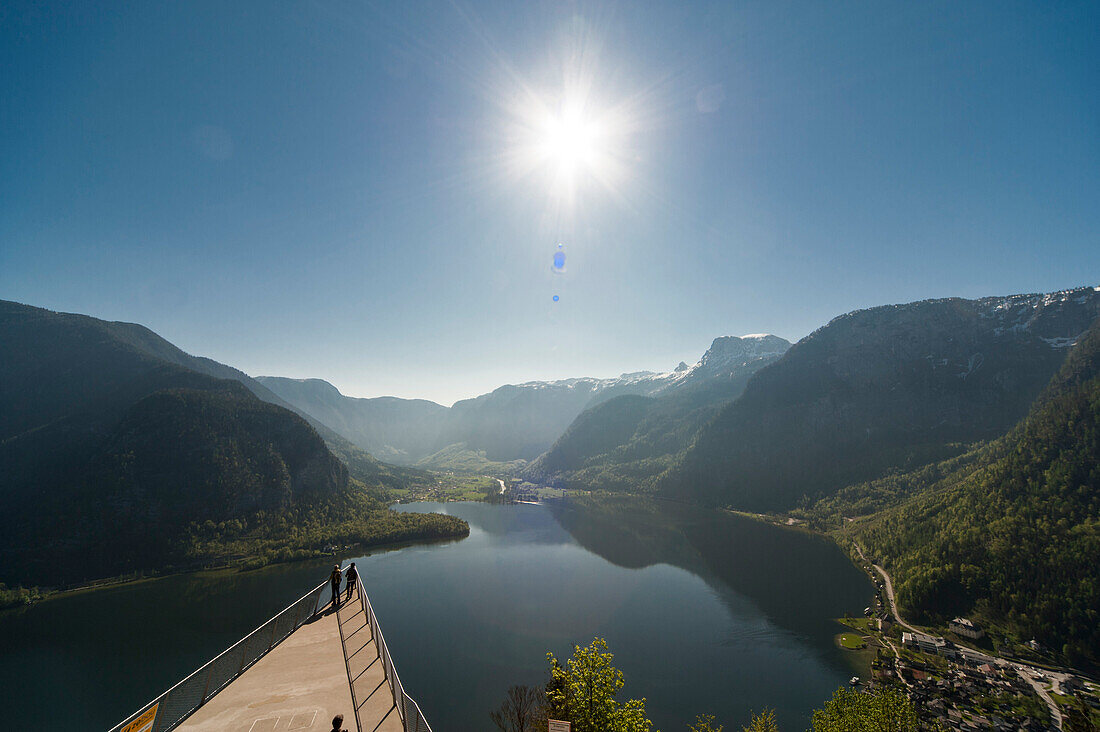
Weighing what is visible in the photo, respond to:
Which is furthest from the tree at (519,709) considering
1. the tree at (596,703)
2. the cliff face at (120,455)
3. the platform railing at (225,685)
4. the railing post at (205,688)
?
the cliff face at (120,455)

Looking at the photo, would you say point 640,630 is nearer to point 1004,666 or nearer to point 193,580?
point 1004,666

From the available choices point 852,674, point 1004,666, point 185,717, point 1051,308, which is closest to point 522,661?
point 852,674

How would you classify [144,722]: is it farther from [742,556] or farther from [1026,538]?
[742,556]

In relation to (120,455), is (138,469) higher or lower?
lower

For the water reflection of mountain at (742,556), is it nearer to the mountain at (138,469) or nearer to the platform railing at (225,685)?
the mountain at (138,469)

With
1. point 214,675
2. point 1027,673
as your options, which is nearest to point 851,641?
point 1027,673
